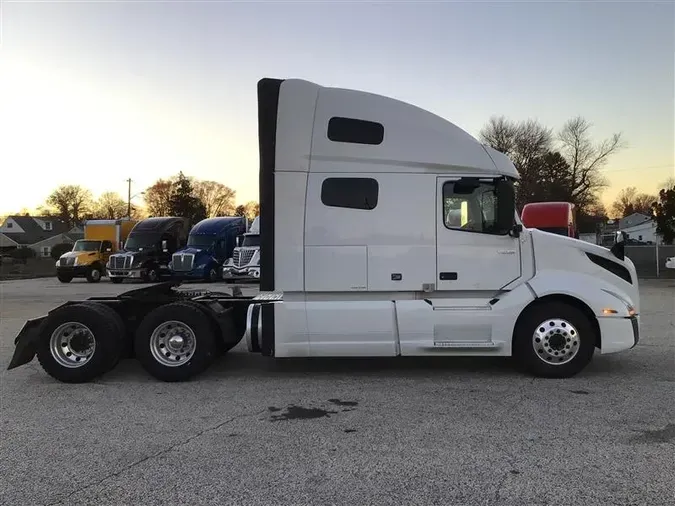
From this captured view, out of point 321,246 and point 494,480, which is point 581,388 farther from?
point 321,246

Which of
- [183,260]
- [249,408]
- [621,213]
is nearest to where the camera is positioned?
[249,408]

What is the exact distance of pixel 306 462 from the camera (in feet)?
14.1

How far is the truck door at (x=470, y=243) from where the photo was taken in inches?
266

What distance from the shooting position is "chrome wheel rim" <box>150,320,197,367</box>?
22.7 ft

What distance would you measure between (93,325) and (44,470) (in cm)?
291

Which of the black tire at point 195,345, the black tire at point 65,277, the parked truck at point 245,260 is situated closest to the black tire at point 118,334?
the black tire at point 195,345

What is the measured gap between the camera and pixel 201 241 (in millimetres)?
25516

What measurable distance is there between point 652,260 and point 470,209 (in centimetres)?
3237

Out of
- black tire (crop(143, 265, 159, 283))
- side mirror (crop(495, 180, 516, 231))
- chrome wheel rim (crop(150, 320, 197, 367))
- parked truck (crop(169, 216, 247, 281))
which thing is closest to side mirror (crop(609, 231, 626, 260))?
side mirror (crop(495, 180, 516, 231))

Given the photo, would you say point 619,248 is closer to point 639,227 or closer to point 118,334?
point 118,334

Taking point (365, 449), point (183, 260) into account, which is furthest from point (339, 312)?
point (183, 260)

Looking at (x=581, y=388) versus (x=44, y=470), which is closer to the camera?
(x=44, y=470)

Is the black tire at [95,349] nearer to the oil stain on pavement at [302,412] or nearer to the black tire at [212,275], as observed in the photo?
the oil stain on pavement at [302,412]

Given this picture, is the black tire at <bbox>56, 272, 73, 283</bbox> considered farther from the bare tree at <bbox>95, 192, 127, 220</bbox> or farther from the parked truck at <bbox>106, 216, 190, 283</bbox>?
the bare tree at <bbox>95, 192, 127, 220</bbox>
